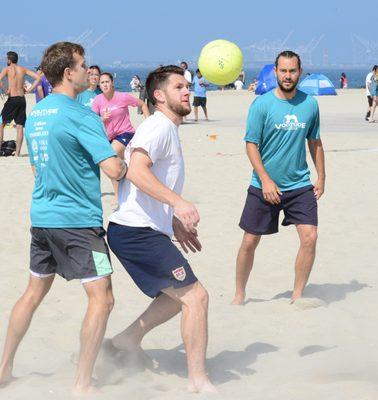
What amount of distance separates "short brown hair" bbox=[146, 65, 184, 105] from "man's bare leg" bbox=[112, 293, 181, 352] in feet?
3.64

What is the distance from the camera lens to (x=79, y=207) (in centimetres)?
417

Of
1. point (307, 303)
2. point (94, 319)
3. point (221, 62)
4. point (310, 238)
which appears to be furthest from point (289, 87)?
point (221, 62)

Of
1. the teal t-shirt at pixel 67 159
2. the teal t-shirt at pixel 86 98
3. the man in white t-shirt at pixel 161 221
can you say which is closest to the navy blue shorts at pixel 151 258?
the man in white t-shirt at pixel 161 221

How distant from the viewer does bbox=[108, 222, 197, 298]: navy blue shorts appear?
14.2 ft

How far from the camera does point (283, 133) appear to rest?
233 inches

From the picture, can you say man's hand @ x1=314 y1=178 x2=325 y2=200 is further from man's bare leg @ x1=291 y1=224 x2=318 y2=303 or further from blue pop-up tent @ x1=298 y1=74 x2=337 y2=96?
blue pop-up tent @ x1=298 y1=74 x2=337 y2=96

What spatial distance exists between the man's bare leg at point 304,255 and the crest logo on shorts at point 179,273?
1869 millimetres

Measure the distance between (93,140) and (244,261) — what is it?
240 cm

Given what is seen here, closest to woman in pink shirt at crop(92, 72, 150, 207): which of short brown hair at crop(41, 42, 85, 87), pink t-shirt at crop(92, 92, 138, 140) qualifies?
pink t-shirt at crop(92, 92, 138, 140)

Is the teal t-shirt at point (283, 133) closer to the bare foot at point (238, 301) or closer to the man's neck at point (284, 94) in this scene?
the man's neck at point (284, 94)

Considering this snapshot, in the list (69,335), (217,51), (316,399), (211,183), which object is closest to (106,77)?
(217,51)

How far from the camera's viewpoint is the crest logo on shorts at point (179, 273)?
4.32 meters

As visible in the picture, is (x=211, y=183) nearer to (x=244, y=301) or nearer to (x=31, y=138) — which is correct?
(x=244, y=301)

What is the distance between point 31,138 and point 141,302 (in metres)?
2.36
